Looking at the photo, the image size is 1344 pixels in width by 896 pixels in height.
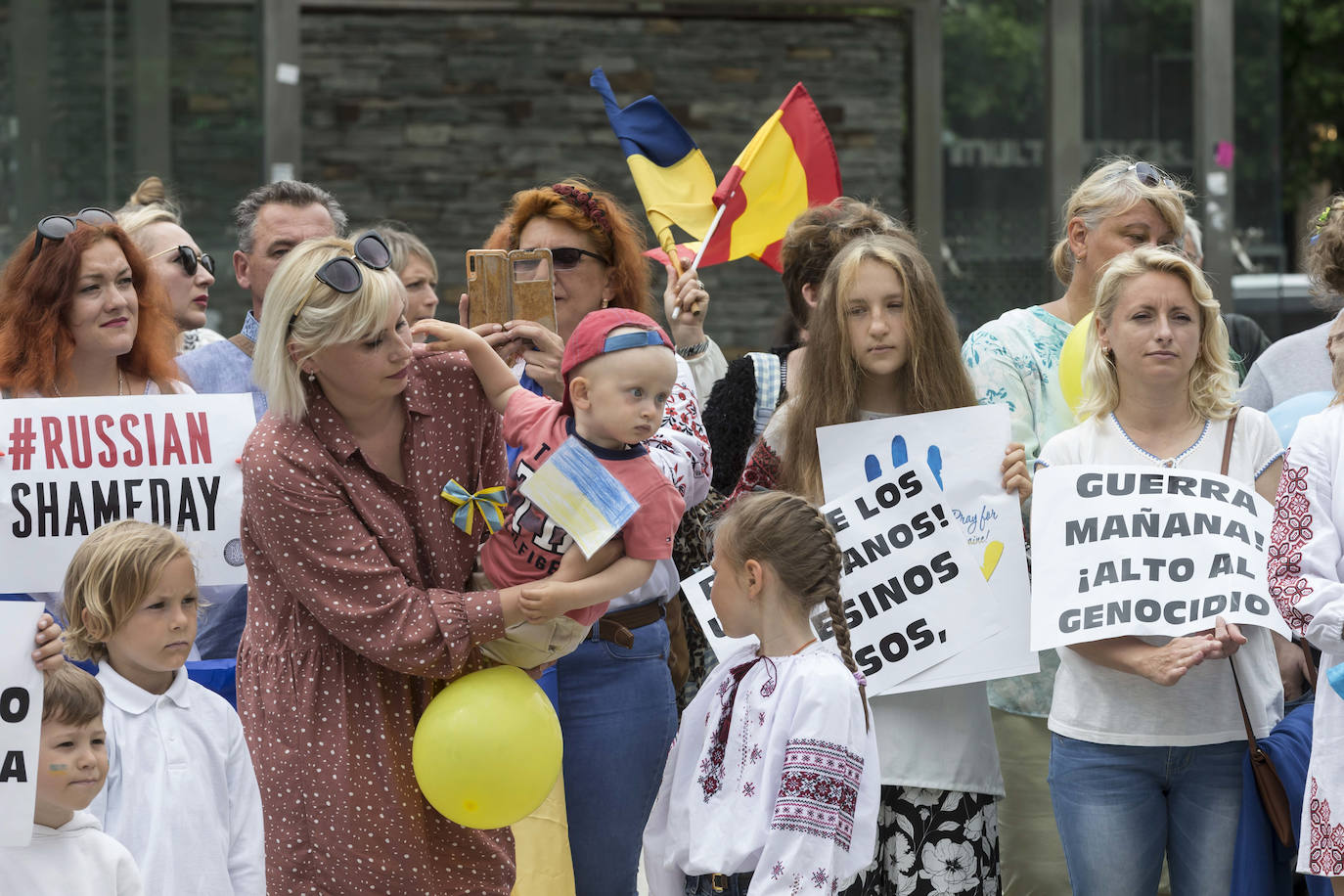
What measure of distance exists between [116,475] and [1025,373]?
2.34 metres

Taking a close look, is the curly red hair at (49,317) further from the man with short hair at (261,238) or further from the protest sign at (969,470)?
the protest sign at (969,470)

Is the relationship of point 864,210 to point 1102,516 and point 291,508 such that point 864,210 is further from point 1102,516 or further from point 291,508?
point 291,508

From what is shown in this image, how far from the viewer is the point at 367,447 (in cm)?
297

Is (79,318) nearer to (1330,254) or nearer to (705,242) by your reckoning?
(705,242)

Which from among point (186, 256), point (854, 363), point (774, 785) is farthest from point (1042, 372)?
point (186, 256)

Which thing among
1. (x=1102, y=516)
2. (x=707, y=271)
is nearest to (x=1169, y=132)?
(x=707, y=271)

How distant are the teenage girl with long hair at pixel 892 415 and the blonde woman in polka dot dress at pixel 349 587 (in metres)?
1.07

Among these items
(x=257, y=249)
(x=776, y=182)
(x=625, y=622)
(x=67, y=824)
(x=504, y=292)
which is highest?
(x=776, y=182)

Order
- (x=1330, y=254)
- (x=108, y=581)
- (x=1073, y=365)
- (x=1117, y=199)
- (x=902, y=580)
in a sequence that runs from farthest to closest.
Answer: (x=1117, y=199)
(x=1073, y=365)
(x=1330, y=254)
(x=902, y=580)
(x=108, y=581)

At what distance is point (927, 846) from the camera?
3.61 metres

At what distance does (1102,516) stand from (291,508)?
6.09ft

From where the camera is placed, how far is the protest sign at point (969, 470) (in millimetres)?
3740

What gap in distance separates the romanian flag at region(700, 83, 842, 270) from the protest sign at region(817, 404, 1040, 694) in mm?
1132

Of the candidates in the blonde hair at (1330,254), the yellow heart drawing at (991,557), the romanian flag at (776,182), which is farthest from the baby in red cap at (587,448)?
the blonde hair at (1330,254)
